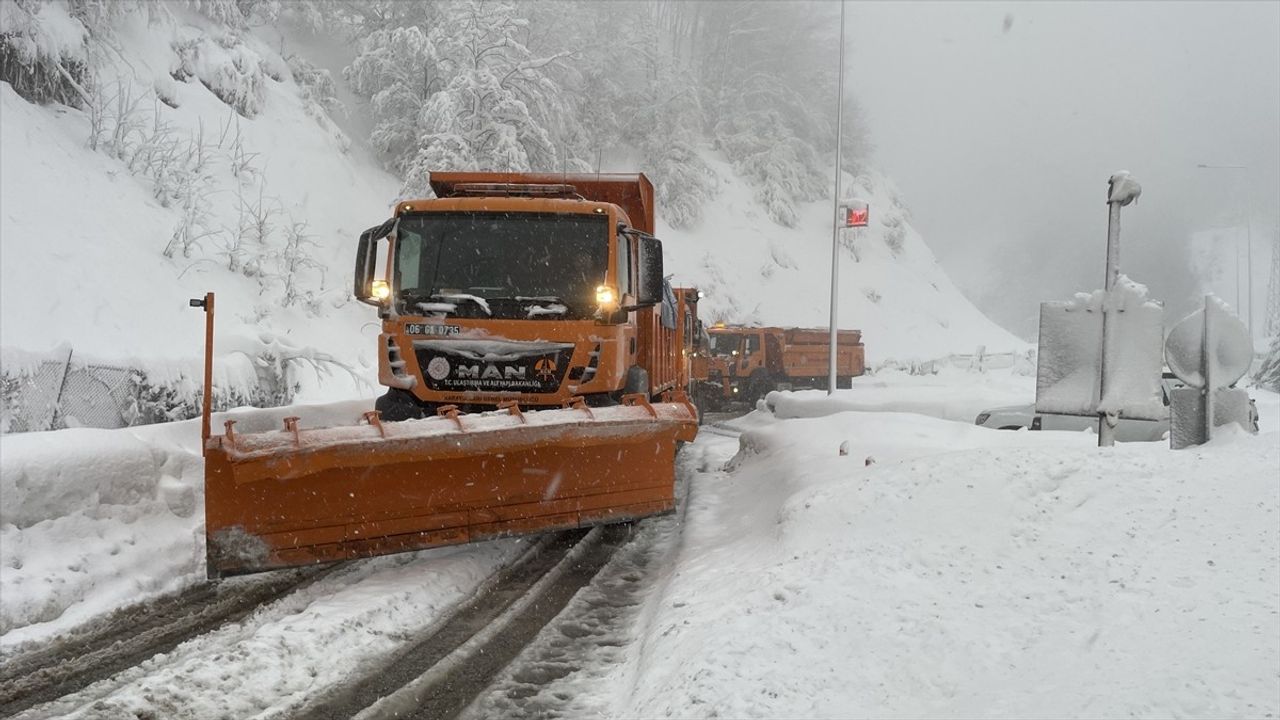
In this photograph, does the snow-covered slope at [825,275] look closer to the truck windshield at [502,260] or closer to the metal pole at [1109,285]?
the truck windshield at [502,260]

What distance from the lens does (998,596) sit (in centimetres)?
422

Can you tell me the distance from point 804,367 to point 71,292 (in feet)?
72.1

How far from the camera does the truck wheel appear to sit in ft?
25.7

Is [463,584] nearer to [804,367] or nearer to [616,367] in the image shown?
[616,367]

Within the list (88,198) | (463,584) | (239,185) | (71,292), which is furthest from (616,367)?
(239,185)

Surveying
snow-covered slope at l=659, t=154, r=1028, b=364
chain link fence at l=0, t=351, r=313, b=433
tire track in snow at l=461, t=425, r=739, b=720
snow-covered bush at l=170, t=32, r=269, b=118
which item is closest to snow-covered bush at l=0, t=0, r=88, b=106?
snow-covered bush at l=170, t=32, r=269, b=118

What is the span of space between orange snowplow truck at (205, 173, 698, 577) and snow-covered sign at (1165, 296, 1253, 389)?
322cm

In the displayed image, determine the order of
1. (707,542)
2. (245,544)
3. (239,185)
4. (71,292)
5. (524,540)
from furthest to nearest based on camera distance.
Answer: (239,185)
(71,292)
(524,540)
(707,542)
(245,544)

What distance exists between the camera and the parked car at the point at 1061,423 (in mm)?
11664

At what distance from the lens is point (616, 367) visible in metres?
8.00

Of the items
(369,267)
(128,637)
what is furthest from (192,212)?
(128,637)

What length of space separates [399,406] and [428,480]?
1.80 m

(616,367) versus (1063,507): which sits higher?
(616,367)

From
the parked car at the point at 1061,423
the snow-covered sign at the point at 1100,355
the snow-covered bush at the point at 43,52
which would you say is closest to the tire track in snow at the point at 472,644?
the snow-covered sign at the point at 1100,355
